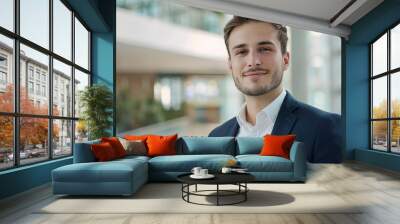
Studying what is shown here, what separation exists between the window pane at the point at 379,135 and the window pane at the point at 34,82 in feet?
22.4

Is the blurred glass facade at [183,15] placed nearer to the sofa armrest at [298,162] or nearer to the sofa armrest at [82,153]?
the sofa armrest at [298,162]

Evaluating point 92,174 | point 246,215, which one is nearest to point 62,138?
point 92,174

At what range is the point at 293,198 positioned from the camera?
15.7 feet

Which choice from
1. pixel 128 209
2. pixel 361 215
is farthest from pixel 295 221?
pixel 128 209

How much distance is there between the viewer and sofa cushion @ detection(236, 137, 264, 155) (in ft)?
22.4

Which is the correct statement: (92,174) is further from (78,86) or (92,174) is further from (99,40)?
(99,40)

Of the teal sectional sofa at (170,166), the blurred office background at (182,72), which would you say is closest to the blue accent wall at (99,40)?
the blurred office background at (182,72)

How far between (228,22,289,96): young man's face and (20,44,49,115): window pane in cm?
393

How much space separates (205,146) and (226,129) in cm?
169

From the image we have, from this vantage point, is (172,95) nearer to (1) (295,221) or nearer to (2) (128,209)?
(2) (128,209)

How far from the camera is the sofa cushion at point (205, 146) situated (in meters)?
6.87

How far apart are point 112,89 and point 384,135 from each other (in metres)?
6.05

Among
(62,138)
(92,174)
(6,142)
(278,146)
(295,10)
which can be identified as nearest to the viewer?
(92,174)

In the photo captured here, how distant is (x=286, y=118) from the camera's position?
26.7ft
